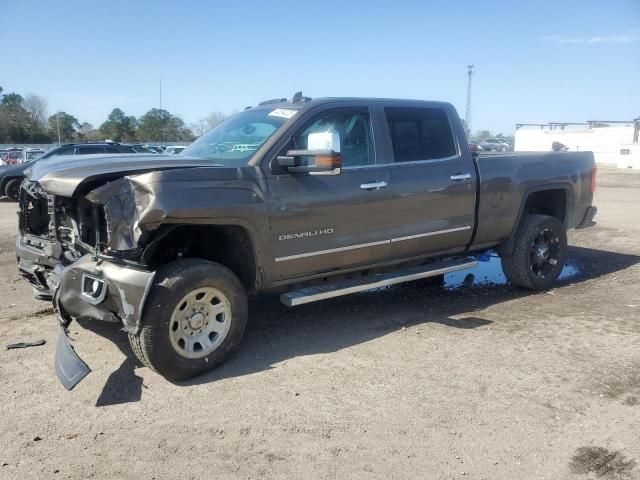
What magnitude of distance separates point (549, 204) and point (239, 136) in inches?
160

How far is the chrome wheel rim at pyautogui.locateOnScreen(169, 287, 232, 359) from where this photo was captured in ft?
13.4

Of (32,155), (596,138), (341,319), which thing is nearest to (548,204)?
(341,319)

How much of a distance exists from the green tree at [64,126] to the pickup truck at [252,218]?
5978 centimetres

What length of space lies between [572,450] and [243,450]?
185 cm

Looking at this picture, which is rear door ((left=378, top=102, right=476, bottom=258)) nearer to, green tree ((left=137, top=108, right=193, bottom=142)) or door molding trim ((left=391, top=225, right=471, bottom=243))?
door molding trim ((left=391, top=225, right=471, bottom=243))

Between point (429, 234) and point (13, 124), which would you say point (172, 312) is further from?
point (13, 124)

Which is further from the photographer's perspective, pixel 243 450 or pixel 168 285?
pixel 168 285

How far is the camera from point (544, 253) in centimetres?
672

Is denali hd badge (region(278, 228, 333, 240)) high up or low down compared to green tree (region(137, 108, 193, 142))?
down

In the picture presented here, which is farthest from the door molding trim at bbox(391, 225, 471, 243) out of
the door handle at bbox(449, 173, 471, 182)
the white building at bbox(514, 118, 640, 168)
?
the white building at bbox(514, 118, 640, 168)

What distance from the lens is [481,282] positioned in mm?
7195

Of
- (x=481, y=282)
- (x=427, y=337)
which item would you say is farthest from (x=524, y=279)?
(x=427, y=337)

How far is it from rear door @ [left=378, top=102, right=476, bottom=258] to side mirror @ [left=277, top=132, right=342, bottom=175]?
899 mm

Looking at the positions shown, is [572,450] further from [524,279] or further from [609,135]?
[609,135]
